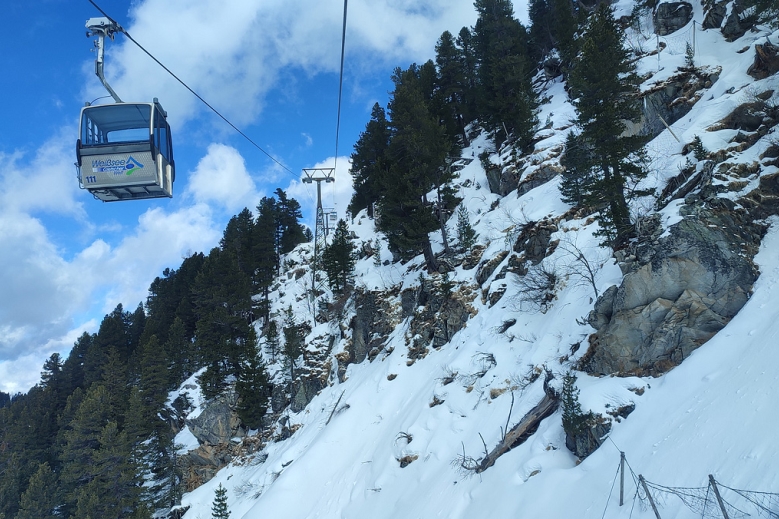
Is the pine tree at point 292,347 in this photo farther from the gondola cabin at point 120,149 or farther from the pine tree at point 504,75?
the pine tree at point 504,75

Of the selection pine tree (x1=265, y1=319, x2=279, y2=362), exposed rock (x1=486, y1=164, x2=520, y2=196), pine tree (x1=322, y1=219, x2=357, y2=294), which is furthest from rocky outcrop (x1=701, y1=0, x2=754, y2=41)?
pine tree (x1=265, y1=319, x2=279, y2=362)

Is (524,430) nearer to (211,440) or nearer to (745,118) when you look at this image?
(745,118)

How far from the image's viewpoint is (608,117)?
15.1 meters

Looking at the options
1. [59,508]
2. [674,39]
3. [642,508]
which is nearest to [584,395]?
[642,508]

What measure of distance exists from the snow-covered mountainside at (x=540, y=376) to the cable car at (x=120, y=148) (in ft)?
40.4

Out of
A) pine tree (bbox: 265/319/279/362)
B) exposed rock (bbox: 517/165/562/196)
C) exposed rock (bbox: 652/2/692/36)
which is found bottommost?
pine tree (bbox: 265/319/279/362)

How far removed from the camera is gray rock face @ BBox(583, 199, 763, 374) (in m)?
10.1

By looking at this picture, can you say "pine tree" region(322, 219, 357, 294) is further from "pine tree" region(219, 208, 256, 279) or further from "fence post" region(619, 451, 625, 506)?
"fence post" region(619, 451, 625, 506)

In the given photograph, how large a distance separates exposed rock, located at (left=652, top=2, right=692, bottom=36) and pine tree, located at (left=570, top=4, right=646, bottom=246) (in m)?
20.1

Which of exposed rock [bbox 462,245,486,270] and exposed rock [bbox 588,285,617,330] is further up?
exposed rock [bbox 462,245,486,270]

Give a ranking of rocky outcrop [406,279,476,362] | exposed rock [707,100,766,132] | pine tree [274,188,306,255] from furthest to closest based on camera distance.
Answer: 1. pine tree [274,188,306,255]
2. rocky outcrop [406,279,476,362]
3. exposed rock [707,100,766,132]

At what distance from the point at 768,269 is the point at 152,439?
4038 cm

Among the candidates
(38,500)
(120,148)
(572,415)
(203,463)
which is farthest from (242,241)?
(572,415)

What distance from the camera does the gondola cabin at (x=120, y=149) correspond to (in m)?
11.1
